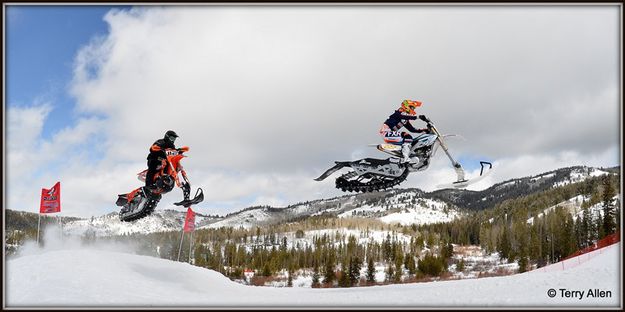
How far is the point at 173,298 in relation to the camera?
19.2 m

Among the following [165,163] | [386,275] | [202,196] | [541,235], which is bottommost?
[386,275]

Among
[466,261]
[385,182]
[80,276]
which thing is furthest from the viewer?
[466,261]

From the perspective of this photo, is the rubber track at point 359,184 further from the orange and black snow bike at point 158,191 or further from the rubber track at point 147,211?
the rubber track at point 147,211

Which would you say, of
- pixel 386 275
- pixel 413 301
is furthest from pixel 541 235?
pixel 413 301

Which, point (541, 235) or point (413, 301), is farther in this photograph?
point (541, 235)

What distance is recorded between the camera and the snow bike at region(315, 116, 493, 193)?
1117 centimetres

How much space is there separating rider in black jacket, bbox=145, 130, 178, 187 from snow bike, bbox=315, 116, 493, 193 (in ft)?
16.3

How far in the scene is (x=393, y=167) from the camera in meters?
11.4

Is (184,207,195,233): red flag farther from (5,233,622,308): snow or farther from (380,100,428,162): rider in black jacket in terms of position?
(380,100,428,162): rider in black jacket

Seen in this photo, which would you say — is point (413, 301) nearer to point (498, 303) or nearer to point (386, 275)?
point (498, 303)

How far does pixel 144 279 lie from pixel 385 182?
51.8 ft

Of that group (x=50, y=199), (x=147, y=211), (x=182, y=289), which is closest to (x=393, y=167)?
(x=147, y=211)

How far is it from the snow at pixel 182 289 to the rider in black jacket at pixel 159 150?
5.01 m

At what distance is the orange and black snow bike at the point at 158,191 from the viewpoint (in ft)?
44.8
